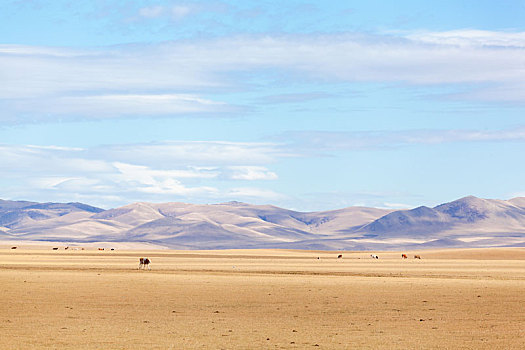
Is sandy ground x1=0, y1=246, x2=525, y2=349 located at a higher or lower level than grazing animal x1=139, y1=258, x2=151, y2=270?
lower

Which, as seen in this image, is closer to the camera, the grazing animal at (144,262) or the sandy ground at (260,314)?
the sandy ground at (260,314)

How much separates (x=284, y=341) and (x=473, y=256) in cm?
8789

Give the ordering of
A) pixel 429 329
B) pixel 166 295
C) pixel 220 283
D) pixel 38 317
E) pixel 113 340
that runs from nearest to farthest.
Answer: pixel 113 340 < pixel 429 329 < pixel 38 317 < pixel 166 295 < pixel 220 283

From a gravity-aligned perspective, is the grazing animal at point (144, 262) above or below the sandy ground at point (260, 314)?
above

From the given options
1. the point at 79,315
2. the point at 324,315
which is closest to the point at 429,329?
the point at 324,315

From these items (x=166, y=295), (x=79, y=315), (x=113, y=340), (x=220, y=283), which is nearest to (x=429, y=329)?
(x=113, y=340)

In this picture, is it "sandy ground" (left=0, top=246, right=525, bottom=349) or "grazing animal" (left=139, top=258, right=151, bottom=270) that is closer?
"sandy ground" (left=0, top=246, right=525, bottom=349)

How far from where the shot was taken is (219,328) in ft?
85.7

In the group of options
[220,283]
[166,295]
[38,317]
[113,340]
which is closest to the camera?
[113,340]

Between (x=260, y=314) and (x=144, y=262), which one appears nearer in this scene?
(x=260, y=314)

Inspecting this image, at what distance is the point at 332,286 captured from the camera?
43.0 metres

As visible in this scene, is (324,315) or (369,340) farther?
(324,315)

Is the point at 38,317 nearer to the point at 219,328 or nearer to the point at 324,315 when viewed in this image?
the point at 219,328

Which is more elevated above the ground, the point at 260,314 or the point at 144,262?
the point at 144,262
